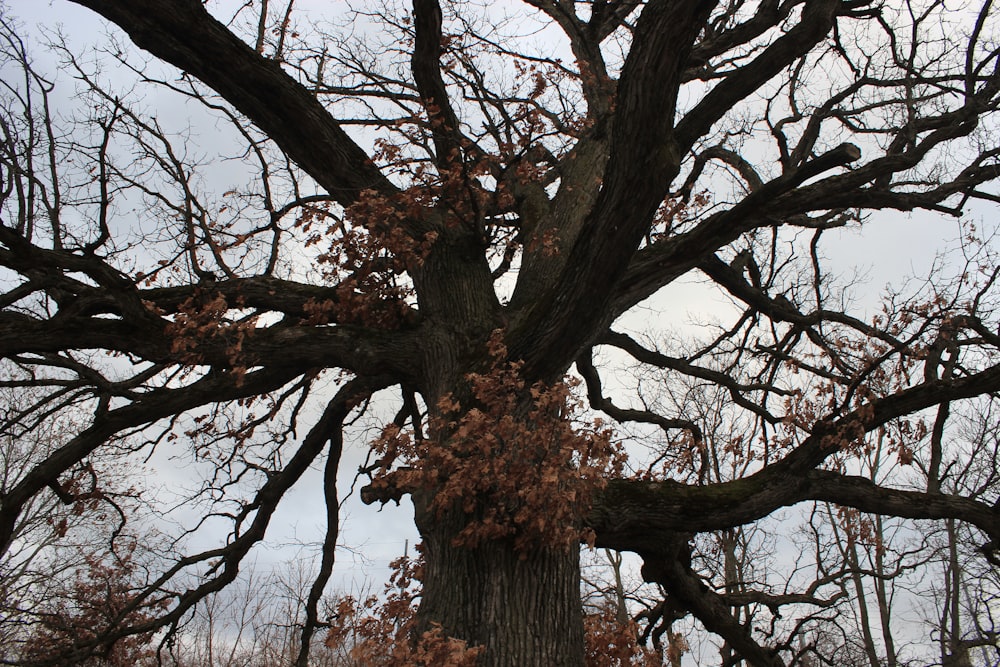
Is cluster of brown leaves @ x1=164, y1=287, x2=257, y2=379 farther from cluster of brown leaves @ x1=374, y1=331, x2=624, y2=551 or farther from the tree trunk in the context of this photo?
the tree trunk

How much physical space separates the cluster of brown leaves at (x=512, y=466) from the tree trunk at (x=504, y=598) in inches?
6.6

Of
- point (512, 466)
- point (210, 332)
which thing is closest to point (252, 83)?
point (210, 332)

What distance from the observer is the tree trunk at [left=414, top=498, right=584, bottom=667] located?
4.18m

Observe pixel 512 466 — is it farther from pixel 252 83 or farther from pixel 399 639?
pixel 252 83

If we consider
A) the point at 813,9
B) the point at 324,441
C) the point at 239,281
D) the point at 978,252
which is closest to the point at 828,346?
the point at 978,252

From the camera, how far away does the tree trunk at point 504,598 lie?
13.7ft

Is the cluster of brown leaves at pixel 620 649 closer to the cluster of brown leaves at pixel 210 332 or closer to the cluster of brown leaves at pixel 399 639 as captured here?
the cluster of brown leaves at pixel 399 639

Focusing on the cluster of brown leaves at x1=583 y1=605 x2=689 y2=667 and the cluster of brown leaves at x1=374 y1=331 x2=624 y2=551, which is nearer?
the cluster of brown leaves at x1=374 y1=331 x2=624 y2=551

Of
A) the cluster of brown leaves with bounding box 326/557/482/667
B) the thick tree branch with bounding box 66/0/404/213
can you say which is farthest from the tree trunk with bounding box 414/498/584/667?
the thick tree branch with bounding box 66/0/404/213

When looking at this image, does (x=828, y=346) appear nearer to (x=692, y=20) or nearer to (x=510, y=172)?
(x=510, y=172)

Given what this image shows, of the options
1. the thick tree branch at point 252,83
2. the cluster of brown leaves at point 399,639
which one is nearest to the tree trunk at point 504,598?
the cluster of brown leaves at point 399,639

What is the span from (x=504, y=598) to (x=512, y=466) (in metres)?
0.88

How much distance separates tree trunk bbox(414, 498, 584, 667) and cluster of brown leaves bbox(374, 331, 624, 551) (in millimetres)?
169

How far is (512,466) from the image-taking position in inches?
164
